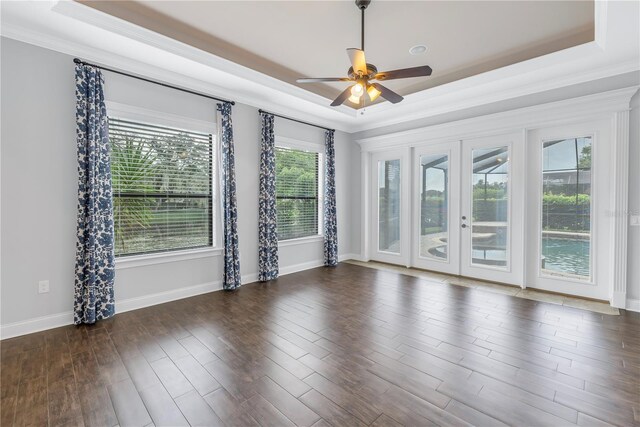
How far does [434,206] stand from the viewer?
5.46 meters

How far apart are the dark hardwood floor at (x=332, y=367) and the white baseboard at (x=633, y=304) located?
0.24 m

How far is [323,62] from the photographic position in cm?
404

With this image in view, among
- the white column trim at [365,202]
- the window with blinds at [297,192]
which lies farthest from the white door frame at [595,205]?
the window with blinds at [297,192]

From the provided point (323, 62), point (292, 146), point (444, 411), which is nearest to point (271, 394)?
point (444, 411)

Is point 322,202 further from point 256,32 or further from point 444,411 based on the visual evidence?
point 444,411

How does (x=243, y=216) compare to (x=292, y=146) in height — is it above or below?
below

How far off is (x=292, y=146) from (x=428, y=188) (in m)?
2.60

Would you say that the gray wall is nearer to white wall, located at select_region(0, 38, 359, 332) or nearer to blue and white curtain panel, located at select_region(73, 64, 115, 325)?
white wall, located at select_region(0, 38, 359, 332)

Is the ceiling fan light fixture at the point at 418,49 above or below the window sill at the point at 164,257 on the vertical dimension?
above

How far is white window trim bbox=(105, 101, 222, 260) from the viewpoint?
3561 mm

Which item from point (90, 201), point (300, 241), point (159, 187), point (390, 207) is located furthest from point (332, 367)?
point (390, 207)

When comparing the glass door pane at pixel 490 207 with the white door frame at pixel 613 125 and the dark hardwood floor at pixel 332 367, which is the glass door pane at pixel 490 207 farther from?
the dark hardwood floor at pixel 332 367

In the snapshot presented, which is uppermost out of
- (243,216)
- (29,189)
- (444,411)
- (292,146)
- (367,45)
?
(367,45)

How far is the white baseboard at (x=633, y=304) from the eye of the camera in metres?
3.55
